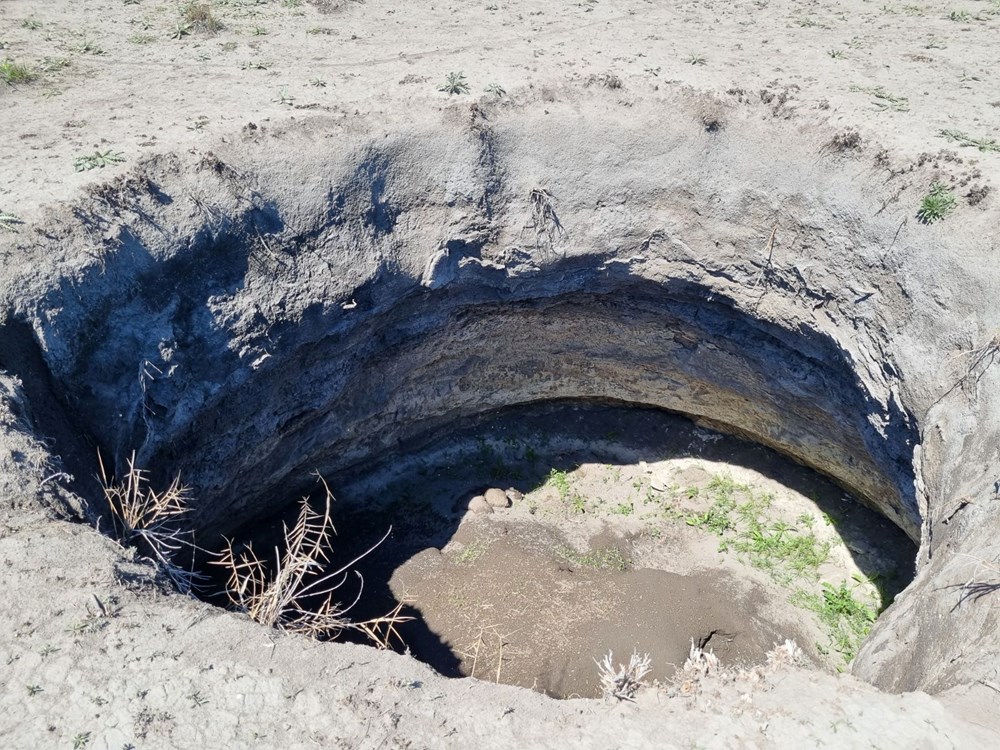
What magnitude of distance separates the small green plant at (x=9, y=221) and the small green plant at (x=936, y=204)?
909 cm

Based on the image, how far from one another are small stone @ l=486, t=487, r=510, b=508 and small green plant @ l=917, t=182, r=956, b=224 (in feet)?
21.1

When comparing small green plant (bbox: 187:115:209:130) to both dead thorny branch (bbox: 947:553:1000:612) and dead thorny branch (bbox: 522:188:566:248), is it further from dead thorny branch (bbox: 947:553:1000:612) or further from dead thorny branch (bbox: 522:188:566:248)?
dead thorny branch (bbox: 947:553:1000:612)

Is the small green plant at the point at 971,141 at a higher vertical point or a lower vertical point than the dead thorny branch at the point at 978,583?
higher

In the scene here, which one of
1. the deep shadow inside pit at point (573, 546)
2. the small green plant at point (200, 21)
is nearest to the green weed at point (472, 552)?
the deep shadow inside pit at point (573, 546)

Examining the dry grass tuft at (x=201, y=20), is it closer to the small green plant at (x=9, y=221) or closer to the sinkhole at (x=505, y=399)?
the sinkhole at (x=505, y=399)

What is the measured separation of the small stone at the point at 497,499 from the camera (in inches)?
435

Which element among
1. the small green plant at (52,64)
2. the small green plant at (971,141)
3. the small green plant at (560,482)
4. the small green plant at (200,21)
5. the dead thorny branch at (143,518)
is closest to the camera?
the dead thorny branch at (143,518)

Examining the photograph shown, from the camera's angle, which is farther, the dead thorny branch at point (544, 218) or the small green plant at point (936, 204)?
the dead thorny branch at point (544, 218)

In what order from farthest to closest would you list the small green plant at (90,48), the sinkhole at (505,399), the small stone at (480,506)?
the small stone at (480,506)
the small green plant at (90,48)
the sinkhole at (505,399)

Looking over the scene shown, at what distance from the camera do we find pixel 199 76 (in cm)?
978

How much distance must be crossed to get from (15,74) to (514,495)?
8.60 m

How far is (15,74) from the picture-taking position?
9.36m

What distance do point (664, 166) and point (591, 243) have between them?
51.2 inches

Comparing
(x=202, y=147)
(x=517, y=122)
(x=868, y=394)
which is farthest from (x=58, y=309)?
(x=868, y=394)
